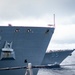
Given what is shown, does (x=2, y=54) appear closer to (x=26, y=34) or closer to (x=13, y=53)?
(x=13, y=53)

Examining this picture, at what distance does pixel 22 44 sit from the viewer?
1101 inches

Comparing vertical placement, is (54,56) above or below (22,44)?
below

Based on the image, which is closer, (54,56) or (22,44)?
(22,44)

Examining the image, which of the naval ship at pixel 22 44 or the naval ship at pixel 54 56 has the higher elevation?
the naval ship at pixel 22 44

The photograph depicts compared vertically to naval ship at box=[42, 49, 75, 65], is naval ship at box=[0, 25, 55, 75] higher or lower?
higher

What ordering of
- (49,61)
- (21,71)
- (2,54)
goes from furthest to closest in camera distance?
(49,61)
(21,71)
(2,54)

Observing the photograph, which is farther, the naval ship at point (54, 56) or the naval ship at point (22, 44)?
the naval ship at point (54, 56)

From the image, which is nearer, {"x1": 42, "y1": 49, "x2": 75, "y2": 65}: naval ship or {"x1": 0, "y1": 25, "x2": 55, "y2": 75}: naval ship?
{"x1": 0, "y1": 25, "x2": 55, "y2": 75}: naval ship

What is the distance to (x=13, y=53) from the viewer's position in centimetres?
2712

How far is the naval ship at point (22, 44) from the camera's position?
87.4 ft

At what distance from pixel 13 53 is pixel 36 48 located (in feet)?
10.6

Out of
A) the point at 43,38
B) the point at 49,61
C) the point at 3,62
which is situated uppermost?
the point at 43,38

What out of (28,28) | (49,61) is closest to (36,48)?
(28,28)

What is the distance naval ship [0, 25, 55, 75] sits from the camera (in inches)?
1048
